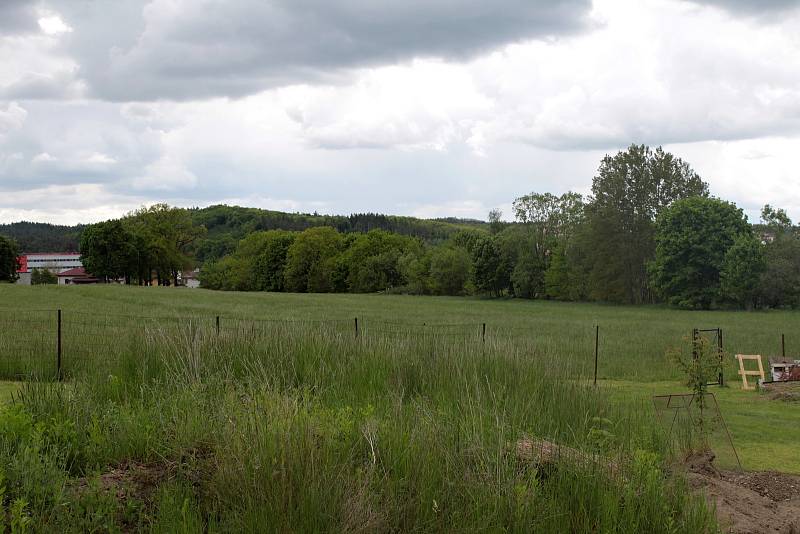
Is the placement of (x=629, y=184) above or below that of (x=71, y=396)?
above

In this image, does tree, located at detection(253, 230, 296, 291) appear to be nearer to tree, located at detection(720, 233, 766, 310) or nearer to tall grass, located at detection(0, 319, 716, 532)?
tree, located at detection(720, 233, 766, 310)

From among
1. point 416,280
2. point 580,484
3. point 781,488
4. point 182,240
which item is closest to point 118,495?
point 580,484

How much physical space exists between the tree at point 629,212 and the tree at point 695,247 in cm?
557

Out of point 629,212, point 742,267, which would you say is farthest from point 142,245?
point 742,267

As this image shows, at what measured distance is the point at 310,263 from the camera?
12500cm

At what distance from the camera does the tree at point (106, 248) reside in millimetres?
99562

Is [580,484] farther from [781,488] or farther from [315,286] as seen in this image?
[315,286]

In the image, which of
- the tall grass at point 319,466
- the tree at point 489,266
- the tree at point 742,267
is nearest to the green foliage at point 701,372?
the tall grass at point 319,466

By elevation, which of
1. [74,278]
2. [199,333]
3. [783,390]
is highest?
[199,333]

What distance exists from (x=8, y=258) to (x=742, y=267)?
85290 millimetres

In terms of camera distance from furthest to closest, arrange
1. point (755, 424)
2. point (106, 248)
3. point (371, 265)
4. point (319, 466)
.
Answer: point (371, 265), point (106, 248), point (755, 424), point (319, 466)

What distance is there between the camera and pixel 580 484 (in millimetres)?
6953

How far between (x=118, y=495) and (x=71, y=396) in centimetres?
267

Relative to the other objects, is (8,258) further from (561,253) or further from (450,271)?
(561,253)
